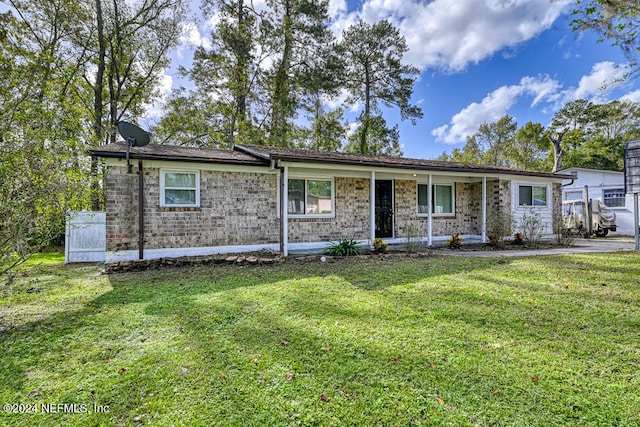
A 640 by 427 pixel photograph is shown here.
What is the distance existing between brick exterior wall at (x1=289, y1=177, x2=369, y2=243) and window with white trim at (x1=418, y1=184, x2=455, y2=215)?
2.40m

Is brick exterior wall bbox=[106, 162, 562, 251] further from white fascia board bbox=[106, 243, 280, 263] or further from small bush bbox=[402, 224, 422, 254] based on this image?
small bush bbox=[402, 224, 422, 254]

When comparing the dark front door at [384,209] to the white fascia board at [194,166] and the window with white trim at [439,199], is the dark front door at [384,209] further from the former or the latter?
the white fascia board at [194,166]

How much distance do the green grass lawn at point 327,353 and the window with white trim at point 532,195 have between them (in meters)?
7.16

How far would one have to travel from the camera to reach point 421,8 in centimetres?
1362

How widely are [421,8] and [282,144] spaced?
1025 cm

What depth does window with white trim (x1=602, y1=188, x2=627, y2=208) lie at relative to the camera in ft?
54.4

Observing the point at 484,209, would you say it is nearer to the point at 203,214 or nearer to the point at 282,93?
the point at 203,214

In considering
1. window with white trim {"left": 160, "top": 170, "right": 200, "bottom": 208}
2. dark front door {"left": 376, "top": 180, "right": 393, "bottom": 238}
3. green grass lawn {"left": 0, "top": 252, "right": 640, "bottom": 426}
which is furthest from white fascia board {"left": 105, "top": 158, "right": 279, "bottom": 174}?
dark front door {"left": 376, "top": 180, "right": 393, "bottom": 238}

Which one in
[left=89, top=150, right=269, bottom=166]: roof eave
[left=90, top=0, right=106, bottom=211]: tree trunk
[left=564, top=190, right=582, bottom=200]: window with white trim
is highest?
[left=90, top=0, right=106, bottom=211]: tree trunk

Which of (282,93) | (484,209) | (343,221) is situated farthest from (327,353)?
(282,93)

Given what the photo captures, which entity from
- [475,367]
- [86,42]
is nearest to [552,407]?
[475,367]

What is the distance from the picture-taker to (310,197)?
10.0 metres

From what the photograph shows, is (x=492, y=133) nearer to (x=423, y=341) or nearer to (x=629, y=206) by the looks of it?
(x=629, y=206)

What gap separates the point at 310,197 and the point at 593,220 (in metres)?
14.5
